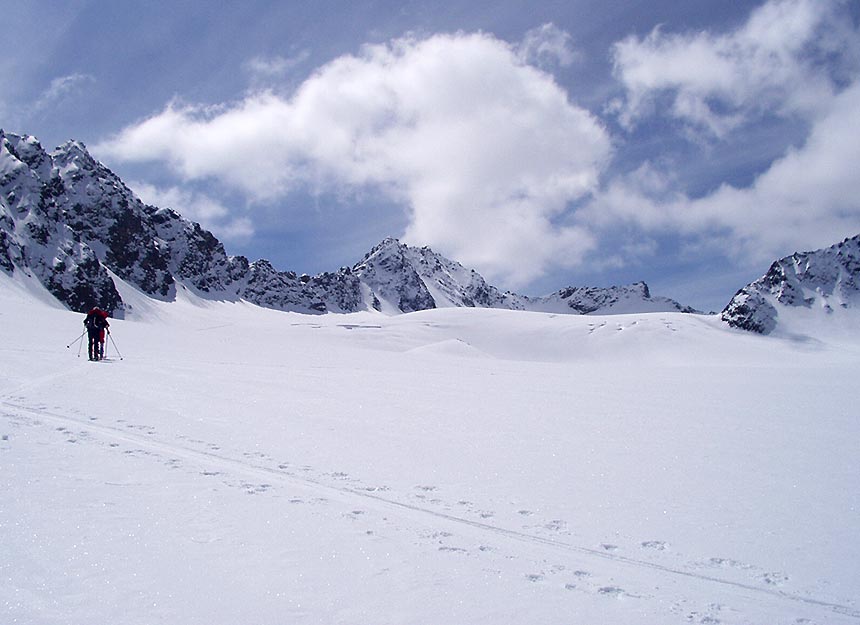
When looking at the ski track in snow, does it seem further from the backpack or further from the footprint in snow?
Result: the backpack

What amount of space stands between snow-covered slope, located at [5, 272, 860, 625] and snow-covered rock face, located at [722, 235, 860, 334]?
259 feet

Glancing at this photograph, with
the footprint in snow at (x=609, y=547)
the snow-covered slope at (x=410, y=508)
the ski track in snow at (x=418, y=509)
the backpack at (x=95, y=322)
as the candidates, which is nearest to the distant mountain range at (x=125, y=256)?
the backpack at (x=95, y=322)

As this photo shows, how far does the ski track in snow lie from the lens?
4.69m

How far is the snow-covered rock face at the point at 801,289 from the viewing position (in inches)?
3214

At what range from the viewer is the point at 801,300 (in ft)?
332

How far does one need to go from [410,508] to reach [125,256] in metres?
148

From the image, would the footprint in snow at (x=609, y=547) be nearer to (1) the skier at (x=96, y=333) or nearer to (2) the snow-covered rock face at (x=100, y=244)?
(1) the skier at (x=96, y=333)

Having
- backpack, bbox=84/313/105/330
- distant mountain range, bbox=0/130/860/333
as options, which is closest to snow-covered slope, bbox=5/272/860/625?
backpack, bbox=84/313/105/330

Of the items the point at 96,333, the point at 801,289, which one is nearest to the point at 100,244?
the point at 96,333

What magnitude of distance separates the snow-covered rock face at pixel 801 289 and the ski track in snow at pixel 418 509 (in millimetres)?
86273

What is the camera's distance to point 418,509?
623cm

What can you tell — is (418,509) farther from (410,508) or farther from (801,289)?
(801,289)

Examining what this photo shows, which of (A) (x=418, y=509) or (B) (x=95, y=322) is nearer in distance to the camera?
(A) (x=418, y=509)

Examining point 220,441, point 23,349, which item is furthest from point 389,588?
point 23,349
